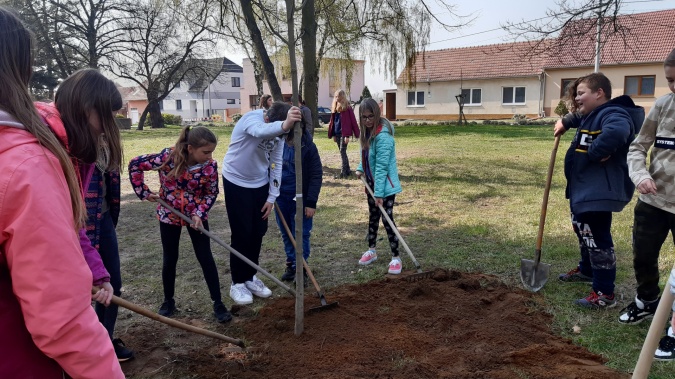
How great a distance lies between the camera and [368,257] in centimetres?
550

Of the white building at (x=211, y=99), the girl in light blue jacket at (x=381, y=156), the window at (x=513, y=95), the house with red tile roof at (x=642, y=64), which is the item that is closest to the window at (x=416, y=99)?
the window at (x=513, y=95)

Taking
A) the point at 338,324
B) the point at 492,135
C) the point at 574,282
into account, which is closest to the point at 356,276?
the point at 338,324

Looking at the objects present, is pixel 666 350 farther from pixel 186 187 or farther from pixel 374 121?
pixel 186 187

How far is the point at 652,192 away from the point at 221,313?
3323 mm

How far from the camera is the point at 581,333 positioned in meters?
3.69

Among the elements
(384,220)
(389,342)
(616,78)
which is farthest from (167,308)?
(616,78)

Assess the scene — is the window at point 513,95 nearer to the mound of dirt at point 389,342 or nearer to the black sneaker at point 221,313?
the mound of dirt at point 389,342

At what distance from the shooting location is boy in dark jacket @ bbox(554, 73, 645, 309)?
392 cm

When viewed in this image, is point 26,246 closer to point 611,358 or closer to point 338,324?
point 338,324

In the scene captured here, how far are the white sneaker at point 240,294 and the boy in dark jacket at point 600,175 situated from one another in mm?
2852

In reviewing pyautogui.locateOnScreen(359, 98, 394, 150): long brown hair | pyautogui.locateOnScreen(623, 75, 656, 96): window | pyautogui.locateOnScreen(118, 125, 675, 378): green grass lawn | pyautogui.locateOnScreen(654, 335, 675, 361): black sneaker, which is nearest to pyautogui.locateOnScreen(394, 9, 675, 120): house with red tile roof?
pyautogui.locateOnScreen(623, 75, 656, 96): window

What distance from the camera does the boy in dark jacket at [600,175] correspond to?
392cm

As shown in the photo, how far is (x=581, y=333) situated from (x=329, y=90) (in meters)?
48.9

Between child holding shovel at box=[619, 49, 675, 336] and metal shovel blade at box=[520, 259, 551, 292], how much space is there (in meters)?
0.80
